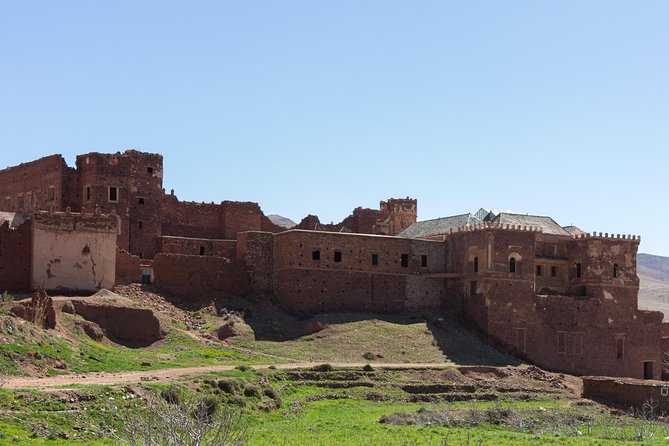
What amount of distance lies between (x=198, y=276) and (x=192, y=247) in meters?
3.54

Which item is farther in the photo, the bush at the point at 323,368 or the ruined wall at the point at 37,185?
the ruined wall at the point at 37,185

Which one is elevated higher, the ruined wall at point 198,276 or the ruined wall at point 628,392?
the ruined wall at point 198,276

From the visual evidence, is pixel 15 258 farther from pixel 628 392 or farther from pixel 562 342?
pixel 562 342

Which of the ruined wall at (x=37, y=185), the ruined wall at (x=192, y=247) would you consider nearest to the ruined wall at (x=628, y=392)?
the ruined wall at (x=192, y=247)

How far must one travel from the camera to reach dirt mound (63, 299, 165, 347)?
4112 centimetres

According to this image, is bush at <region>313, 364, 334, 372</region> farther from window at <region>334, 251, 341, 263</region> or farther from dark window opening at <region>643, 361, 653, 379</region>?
dark window opening at <region>643, 361, 653, 379</region>

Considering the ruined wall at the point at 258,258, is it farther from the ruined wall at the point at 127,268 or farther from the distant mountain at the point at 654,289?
the distant mountain at the point at 654,289

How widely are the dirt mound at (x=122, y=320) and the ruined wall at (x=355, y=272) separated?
34.1 ft

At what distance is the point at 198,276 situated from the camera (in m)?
50.3

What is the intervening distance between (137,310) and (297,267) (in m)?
Result: 11.5

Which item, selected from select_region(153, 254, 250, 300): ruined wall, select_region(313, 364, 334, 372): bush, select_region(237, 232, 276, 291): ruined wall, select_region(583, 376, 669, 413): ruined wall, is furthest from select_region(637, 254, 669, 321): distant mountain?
select_region(313, 364, 334, 372): bush

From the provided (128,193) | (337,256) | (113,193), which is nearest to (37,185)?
(113,193)

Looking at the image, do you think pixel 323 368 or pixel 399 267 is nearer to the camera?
pixel 323 368

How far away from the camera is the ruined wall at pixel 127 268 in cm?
4803
